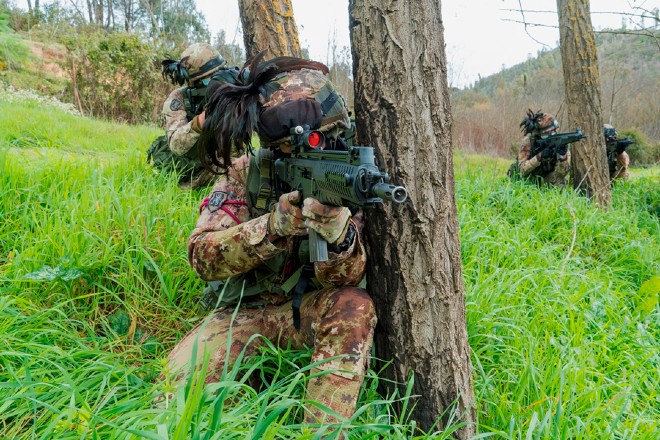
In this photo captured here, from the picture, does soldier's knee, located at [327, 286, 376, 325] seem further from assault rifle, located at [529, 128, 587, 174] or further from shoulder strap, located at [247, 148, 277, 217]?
assault rifle, located at [529, 128, 587, 174]

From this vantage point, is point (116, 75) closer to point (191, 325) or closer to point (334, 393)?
point (191, 325)

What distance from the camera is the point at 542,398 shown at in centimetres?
184

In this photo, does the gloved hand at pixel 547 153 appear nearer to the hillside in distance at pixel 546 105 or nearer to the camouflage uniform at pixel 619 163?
the camouflage uniform at pixel 619 163

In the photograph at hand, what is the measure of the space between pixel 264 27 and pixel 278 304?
7.07 ft

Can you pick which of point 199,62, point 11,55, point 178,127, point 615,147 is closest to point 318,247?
point 178,127

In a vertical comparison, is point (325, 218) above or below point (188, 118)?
below

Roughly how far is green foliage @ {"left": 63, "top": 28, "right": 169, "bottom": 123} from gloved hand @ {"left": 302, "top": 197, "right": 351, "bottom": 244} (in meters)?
7.76

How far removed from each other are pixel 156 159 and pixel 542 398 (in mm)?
3220

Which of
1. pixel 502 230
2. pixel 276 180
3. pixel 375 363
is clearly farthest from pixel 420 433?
pixel 502 230

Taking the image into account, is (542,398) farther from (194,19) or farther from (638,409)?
(194,19)

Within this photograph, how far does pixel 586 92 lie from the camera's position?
489 centimetres

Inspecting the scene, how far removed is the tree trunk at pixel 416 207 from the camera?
1.71m

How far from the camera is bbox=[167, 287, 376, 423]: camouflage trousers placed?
5.69 feet

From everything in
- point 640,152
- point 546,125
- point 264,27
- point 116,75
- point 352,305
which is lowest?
point 352,305
